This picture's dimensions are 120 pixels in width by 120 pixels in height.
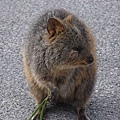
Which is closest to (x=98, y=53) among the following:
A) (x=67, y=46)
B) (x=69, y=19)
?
(x=69, y=19)

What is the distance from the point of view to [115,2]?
834 centimetres

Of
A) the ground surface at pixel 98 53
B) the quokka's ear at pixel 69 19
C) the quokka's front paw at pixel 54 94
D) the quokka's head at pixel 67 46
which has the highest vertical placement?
the quokka's ear at pixel 69 19

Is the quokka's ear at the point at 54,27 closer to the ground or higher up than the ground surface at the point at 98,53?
higher up

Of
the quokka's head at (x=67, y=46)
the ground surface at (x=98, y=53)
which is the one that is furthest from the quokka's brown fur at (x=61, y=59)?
the ground surface at (x=98, y=53)

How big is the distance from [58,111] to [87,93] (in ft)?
1.35

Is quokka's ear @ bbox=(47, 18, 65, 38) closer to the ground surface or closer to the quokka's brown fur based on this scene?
the quokka's brown fur

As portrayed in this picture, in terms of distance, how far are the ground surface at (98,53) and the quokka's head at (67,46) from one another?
2.36 feet

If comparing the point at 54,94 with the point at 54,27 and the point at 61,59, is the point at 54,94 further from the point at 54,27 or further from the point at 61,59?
the point at 54,27

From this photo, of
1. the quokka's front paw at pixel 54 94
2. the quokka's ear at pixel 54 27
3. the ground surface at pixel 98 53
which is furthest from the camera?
the ground surface at pixel 98 53

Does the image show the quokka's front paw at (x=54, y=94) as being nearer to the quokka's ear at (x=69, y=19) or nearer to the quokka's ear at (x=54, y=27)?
the quokka's ear at (x=54, y=27)

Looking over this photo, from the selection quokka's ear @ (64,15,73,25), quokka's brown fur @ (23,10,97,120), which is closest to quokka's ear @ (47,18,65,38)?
quokka's brown fur @ (23,10,97,120)

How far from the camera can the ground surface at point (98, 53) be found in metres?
5.25

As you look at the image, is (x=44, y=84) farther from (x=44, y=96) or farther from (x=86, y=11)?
(x=86, y=11)

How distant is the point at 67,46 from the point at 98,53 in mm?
1844
